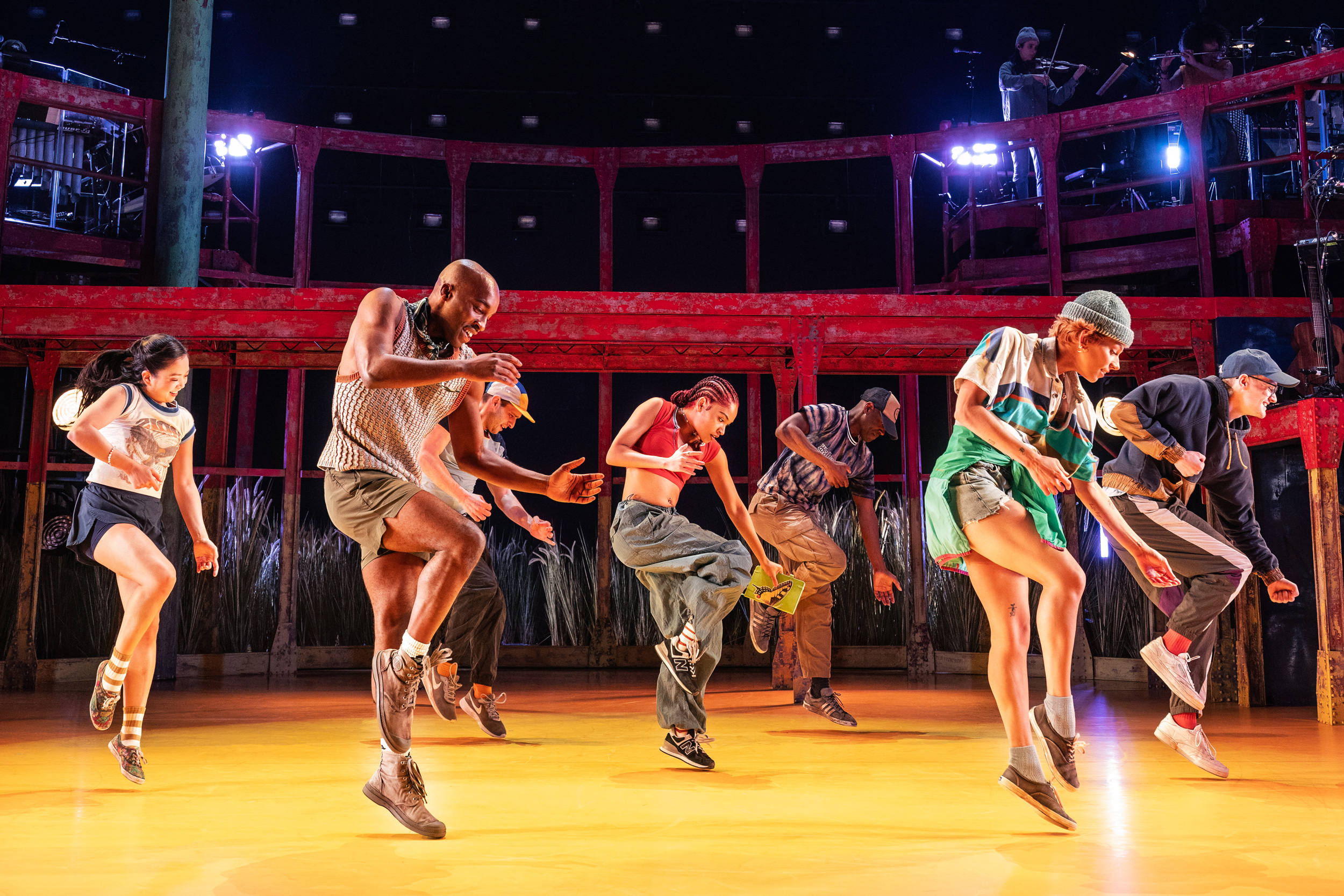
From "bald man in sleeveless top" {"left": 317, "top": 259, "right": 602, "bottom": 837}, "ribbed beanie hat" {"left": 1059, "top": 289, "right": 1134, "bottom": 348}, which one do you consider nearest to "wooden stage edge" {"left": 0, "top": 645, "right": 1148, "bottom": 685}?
"ribbed beanie hat" {"left": 1059, "top": 289, "right": 1134, "bottom": 348}

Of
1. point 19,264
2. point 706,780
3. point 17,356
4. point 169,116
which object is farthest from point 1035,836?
point 19,264

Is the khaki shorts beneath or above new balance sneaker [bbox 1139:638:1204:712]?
above

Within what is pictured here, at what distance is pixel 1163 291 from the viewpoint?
10469 millimetres

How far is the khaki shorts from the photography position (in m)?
3.06

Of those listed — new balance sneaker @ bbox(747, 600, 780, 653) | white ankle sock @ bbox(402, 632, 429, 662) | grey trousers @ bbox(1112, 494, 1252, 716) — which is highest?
grey trousers @ bbox(1112, 494, 1252, 716)

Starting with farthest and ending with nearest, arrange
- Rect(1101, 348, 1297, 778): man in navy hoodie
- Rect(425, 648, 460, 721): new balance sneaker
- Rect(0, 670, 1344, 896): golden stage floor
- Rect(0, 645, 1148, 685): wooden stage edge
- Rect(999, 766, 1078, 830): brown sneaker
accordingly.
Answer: Rect(0, 645, 1148, 685): wooden stage edge
Rect(425, 648, 460, 721): new balance sneaker
Rect(1101, 348, 1297, 778): man in navy hoodie
Rect(999, 766, 1078, 830): brown sneaker
Rect(0, 670, 1344, 896): golden stage floor

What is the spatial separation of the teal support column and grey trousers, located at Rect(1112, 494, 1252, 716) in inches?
284

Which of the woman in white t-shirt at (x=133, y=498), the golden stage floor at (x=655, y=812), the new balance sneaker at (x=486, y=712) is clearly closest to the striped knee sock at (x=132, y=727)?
the woman in white t-shirt at (x=133, y=498)

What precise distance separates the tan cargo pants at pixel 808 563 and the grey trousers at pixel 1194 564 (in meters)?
1.59

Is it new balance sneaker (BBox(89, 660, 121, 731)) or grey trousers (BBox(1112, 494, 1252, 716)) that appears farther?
grey trousers (BBox(1112, 494, 1252, 716))

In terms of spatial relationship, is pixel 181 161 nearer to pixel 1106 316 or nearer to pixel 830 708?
pixel 830 708

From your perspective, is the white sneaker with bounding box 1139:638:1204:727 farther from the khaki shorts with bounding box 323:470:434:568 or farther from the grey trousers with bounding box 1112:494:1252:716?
the khaki shorts with bounding box 323:470:434:568

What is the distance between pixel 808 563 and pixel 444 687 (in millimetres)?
2016

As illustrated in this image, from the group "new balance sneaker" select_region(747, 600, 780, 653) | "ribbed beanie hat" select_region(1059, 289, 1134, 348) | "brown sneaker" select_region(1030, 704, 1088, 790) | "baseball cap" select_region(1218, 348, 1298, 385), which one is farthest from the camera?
"new balance sneaker" select_region(747, 600, 780, 653)
